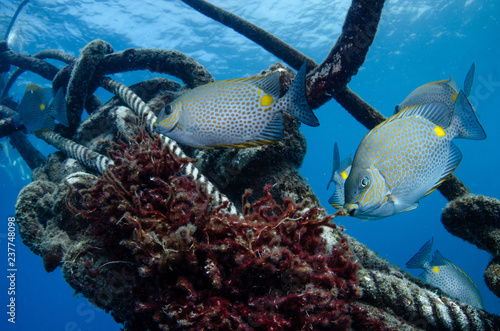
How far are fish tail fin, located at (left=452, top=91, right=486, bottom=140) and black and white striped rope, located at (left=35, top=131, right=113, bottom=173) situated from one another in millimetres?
4189

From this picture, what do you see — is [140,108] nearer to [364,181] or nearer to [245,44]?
[364,181]

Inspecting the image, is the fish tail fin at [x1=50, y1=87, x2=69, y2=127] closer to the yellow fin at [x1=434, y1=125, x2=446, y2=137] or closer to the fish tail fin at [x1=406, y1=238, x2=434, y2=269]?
the yellow fin at [x1=434, y1=125, x2=446, y2=137]

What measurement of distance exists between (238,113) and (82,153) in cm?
383

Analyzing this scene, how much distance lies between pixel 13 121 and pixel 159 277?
7.13m

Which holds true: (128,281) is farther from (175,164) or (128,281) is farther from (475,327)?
(475,327)

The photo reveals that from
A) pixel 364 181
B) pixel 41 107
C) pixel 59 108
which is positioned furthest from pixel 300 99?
pixel 41 107

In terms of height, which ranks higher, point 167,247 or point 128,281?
point 167,247

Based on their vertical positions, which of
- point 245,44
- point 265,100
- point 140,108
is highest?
point 245,44

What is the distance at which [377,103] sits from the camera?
267 feet

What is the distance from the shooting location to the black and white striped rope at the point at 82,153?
407 cm

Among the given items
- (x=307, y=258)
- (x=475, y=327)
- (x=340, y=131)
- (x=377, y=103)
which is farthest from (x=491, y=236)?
(x=340, y=131)

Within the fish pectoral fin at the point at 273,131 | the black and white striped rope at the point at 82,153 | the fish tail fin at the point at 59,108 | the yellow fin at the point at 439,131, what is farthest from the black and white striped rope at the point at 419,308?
the fish tail fin at the point at 59,108

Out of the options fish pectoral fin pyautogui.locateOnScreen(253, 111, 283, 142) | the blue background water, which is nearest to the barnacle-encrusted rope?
fish pectoral fin pyautogui.locateOnScreen(253, 111, 283, 142)

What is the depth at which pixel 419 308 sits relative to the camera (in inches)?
88.9
